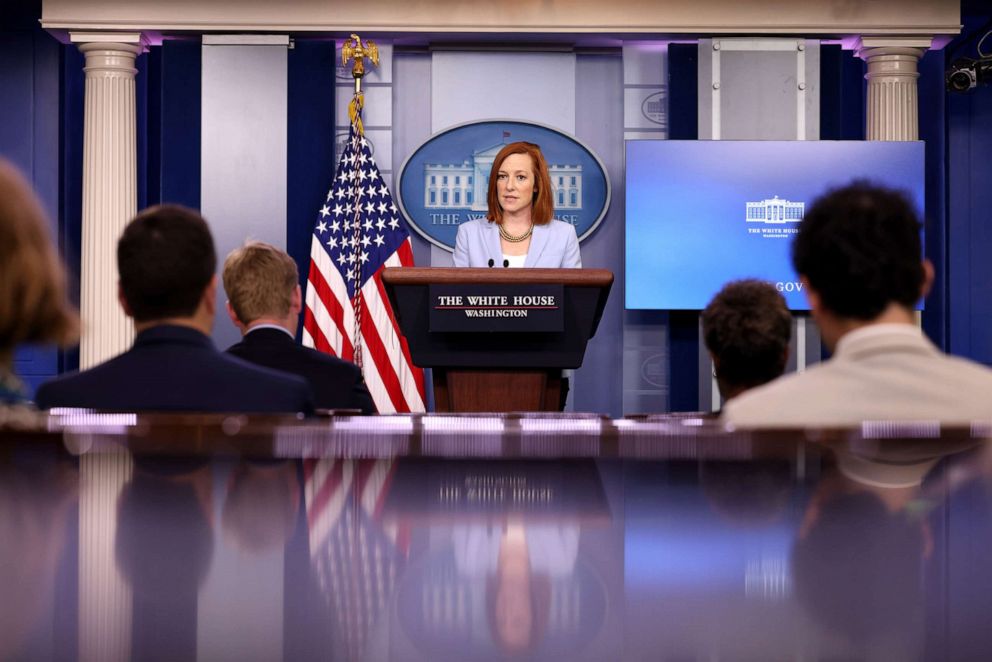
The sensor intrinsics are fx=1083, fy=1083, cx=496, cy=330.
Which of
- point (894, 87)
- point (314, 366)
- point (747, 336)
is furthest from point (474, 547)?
point (894, 87)

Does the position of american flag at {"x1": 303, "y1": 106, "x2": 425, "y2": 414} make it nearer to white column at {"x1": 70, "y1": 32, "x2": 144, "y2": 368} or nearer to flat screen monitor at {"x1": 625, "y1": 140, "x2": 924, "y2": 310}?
white column at {"x1": 70, "y1": 32, "x2": 144, "y2": 368}

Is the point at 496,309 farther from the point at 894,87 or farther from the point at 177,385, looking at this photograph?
the point at 894,87

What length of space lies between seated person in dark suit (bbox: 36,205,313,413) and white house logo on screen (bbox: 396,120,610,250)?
402 centimetres

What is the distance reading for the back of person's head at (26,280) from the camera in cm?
75

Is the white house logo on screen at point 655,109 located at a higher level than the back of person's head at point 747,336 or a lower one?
higher

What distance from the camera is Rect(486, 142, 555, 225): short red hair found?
4.79m

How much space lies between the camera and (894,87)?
5.62m

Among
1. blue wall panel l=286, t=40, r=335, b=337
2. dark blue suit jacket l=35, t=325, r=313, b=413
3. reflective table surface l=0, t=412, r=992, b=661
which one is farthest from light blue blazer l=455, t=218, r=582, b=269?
reflective table surface l=0, t=412, r=992, b=661

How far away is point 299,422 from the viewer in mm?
766

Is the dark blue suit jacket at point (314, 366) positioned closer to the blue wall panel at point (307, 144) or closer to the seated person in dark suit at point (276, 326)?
the seated person in dark suit at point (276, 326)

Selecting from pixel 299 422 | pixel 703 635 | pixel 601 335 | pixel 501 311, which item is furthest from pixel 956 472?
pixel 601 335

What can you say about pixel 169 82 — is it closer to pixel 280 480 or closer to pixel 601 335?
pixel 601 335

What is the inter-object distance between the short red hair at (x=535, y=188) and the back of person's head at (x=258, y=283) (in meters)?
2.35

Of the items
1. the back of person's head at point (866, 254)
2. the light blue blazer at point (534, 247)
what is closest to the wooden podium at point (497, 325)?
the light blue blazer at point (534, 247)
